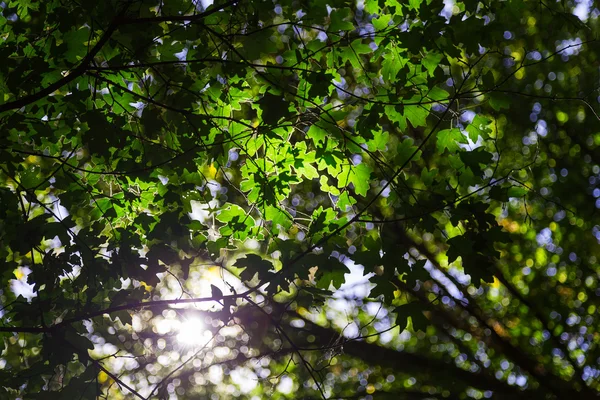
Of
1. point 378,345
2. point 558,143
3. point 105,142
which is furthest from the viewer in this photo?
point 378,345

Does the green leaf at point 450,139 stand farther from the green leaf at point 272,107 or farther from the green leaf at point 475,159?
the green leaf at point 272,107

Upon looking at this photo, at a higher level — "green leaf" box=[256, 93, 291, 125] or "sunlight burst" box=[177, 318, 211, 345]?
"green leaf" box=[256, 93, 291, 125]

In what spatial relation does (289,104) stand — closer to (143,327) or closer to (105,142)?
(105,142)

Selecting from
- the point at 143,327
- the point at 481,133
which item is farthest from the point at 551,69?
Answer: the point at 143,327

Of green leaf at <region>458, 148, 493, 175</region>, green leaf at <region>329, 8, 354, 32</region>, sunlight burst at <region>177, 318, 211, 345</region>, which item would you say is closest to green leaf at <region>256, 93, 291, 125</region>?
green leaf at <region>329, 8, 354, 32</region>

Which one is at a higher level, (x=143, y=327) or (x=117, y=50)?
(x=143, y=327)

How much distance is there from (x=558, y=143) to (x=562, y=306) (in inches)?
89.2

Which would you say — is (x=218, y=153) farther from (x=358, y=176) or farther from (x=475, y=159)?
(x=475, y=159)

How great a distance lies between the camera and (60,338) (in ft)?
8.21

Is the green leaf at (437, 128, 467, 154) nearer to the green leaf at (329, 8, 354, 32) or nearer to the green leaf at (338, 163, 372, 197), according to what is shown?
the green leaf at (338, 163, 372, 197)

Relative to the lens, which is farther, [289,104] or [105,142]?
[105,142]

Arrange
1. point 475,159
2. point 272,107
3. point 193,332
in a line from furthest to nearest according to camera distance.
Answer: point 193,332 < point 475,159 < point 272,107

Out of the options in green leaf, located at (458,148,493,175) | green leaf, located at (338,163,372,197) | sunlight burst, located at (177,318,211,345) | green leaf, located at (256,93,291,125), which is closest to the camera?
green leaf, located at (256,93,291,125)

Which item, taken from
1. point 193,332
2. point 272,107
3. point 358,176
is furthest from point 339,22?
point 193,332
